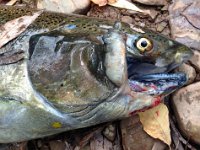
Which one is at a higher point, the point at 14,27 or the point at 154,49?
the point at 14,27

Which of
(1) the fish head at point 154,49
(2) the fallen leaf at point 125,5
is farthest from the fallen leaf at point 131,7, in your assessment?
(1) the fish head at point 154,49

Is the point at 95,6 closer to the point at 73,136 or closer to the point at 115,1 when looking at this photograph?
the point at 115,1

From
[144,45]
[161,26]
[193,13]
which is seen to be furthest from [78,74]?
[193,13]

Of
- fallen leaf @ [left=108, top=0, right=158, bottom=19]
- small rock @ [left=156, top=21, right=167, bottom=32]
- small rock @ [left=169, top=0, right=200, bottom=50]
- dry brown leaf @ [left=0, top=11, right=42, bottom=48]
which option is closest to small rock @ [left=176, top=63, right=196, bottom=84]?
small rock @ [left=169, top=0, right=200, bottom=50]

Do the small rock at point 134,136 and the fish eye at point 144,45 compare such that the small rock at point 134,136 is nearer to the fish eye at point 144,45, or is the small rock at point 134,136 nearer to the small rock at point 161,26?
the fish eye at point 144,45

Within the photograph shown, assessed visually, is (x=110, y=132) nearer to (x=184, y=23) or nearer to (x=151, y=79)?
(x=151, y=79)
